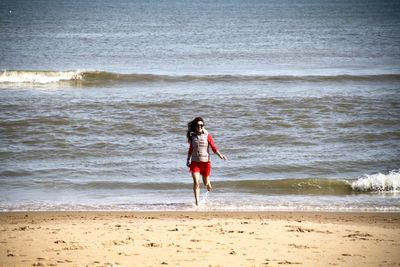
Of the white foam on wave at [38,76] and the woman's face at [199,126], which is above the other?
the white foam on wave at [38,76]

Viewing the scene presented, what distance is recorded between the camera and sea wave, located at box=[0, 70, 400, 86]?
1110 inches

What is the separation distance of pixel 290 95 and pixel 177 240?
51.4 ft

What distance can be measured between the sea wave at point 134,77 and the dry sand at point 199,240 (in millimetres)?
18024

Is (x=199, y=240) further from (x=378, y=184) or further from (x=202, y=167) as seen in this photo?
(x=378, y=184)

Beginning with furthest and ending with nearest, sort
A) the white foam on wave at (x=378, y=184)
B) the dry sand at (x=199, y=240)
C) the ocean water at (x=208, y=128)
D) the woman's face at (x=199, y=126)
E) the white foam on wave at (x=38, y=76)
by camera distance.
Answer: the white foam on wave at (x=38, y=76), the white foam on wave at (x=378, y=184), the ocean water at (x=208, y=128), the woman's face at (x=199, y=126), the dry sand at (x=199, y=240)

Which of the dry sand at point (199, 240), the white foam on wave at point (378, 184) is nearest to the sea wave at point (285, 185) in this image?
the white foam on wave at point (378, 184)

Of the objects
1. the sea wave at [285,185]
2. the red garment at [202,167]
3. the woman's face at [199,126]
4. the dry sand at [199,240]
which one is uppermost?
the woman's face at [199,126]

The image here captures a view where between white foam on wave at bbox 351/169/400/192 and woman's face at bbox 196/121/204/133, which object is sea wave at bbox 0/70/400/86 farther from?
woman's face at bbox 196/121/204/133

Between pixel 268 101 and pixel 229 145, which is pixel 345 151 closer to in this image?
pixel 229 145

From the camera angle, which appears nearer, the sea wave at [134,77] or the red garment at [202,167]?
the red garment at [202,167]

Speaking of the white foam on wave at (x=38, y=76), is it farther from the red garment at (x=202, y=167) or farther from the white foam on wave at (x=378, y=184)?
the white foam on wave at (x=378, y=184)

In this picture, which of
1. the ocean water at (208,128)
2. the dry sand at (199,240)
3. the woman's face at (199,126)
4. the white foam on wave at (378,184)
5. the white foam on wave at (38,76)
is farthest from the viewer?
the white foam on wave at (38,76)

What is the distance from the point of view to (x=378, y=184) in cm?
1290

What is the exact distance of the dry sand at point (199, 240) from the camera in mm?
7598
